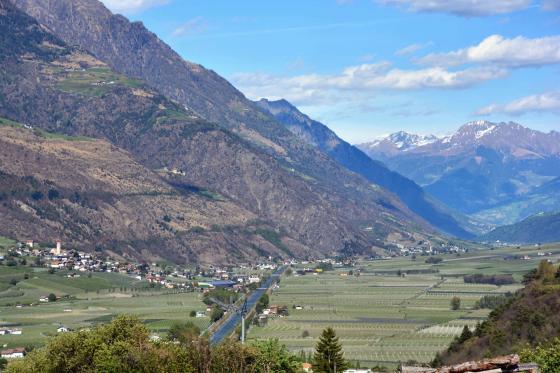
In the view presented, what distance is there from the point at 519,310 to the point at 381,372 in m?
29.2

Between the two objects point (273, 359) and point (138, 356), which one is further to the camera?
point (273, 359)

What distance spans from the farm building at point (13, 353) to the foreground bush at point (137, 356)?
43.3 meters

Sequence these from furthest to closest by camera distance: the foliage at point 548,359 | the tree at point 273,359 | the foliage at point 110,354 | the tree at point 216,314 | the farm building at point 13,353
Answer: the tree at point 216,314 → the farm building at point 13,353 → the tree at point 273,359 → the foliage at point 110,354 → the foliage at point 548,359

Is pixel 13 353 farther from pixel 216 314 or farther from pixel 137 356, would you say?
pixel 137 356

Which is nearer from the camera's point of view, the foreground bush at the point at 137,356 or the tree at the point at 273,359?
the foreground bush at the point at 137,356

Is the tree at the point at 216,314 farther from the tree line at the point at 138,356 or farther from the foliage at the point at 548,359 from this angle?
the foliage at the point at 548,359

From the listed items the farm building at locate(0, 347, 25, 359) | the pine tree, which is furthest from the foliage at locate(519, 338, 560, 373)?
the farm building at locate(0, 347, 25, 359)

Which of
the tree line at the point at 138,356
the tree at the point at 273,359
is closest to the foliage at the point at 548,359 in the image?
the tree at the point at 273,359

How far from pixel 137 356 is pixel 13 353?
57256 mm

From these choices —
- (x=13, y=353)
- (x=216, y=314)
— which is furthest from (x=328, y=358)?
(x=216, y=314)

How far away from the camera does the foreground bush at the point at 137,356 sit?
7612 cm

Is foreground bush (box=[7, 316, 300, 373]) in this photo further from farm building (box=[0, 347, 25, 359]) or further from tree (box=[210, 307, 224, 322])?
tree (box=[210, 307, 224, 322])

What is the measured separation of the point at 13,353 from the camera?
12875 cm

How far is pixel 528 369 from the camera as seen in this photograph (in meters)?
40.4
